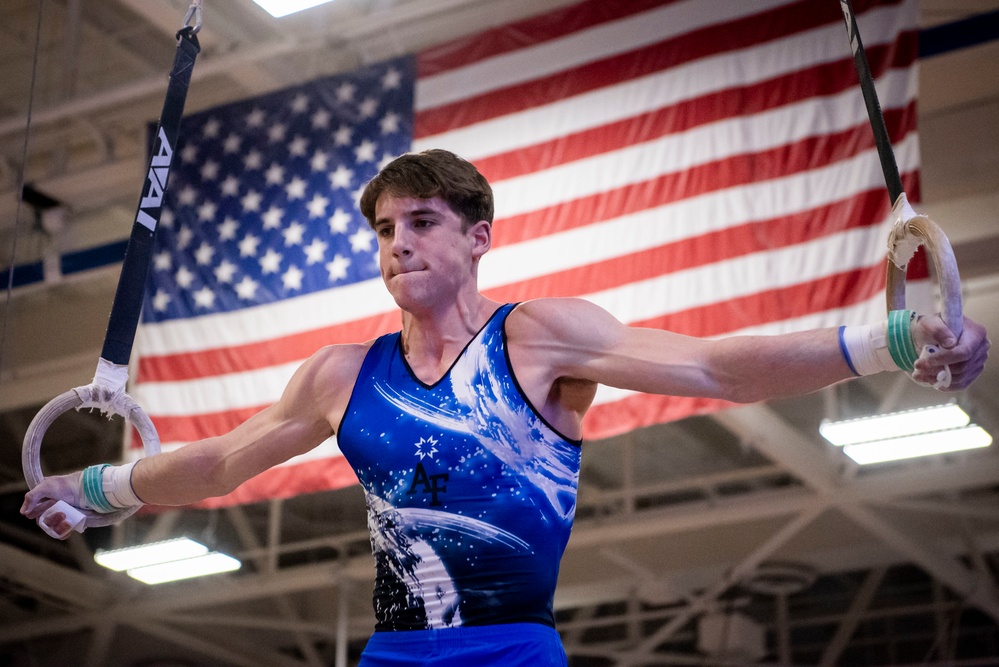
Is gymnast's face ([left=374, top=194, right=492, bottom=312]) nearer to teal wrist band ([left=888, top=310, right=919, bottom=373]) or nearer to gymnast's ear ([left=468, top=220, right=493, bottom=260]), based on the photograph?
gymnast's ear ([left=468, top=220, right=493, bottom=260])

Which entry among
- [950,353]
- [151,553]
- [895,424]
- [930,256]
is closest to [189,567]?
[151,553]

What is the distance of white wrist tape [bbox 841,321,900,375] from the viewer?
2176mm

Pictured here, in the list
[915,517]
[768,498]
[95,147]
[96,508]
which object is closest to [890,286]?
[96,508]

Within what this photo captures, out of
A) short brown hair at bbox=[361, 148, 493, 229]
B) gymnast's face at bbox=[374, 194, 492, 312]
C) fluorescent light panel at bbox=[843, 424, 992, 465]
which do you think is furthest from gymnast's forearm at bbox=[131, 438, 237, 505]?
fluorescent light panel at bbox=[843, 424, 992, 465]

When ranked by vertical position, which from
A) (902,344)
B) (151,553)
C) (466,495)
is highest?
(151,553)

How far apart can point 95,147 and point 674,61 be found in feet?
14.6

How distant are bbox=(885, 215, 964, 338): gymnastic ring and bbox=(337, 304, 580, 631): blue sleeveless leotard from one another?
2.46ft

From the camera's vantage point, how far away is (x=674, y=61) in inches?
241

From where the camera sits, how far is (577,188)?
613cm

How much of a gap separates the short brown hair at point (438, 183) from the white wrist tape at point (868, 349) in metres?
0.85

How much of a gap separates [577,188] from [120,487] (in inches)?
148

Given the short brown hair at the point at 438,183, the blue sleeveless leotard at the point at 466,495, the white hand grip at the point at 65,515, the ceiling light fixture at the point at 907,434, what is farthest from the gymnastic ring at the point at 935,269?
the ceiling light fixture at the point at 907,434

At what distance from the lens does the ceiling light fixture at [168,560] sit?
31.8ft

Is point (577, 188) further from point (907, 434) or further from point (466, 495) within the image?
point (466, 495)
